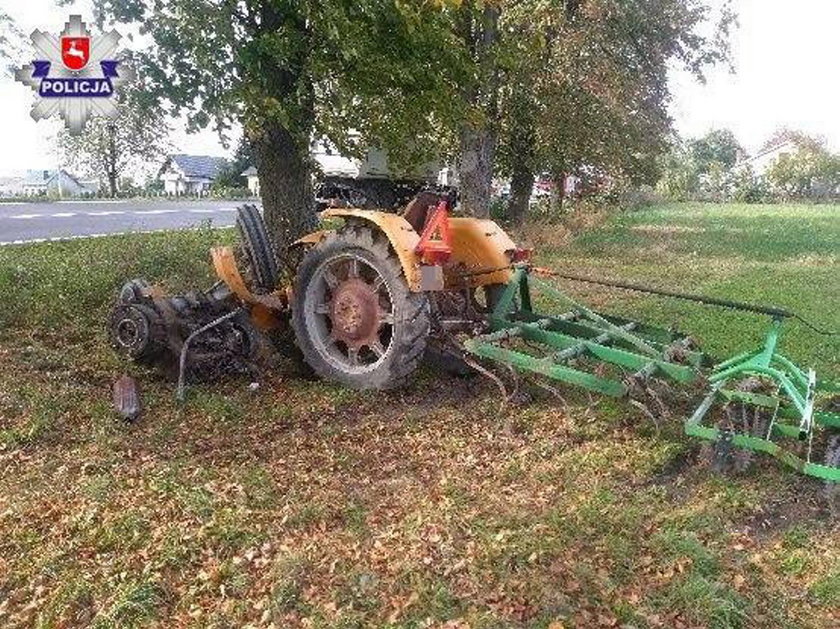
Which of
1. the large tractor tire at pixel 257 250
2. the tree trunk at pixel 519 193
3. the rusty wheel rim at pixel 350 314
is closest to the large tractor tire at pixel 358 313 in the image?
the rusty wheel rim at pixel 350 314

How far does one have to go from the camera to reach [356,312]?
559cm

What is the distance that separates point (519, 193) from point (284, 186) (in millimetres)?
14012

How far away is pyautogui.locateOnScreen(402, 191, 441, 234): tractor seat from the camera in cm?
583

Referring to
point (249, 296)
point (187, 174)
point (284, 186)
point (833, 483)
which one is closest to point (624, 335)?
point (833, 483)

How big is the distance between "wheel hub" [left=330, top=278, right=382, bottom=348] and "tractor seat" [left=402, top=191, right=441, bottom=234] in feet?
1.97

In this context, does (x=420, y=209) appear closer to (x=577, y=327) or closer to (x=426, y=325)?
(x=426, y=325)

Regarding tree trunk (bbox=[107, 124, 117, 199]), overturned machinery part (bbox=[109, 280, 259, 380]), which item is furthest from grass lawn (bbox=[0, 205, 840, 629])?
tree trunk (bbox=[107, 124, 117, 199])

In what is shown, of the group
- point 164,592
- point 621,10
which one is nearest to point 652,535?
point 164,592

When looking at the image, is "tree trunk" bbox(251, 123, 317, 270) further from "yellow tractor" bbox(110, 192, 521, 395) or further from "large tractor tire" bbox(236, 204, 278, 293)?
"yellow tractor" bbox(110, 192, 521, 395)

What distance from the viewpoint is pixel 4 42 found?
9.84m

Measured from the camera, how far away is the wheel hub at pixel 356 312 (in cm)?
555

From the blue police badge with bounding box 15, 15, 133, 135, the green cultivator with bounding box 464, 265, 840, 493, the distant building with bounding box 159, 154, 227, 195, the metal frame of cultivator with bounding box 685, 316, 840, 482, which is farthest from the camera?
the distant building with bounding box 159, 154, 227, 195

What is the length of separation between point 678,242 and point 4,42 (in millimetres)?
15094

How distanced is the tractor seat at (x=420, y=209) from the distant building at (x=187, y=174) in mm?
64828
